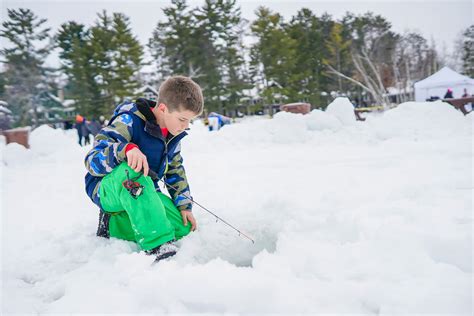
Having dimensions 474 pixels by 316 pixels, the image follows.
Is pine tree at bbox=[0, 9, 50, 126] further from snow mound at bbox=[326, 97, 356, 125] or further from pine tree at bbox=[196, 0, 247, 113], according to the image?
snow mound at bbox=[326, 97, 356, 125]

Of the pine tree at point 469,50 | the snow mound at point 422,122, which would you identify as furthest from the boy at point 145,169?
the pine tree at point 469,50

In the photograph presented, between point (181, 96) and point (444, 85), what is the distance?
69.3 ft

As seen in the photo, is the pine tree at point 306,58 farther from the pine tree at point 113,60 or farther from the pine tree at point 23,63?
the pine tree at point 23,63

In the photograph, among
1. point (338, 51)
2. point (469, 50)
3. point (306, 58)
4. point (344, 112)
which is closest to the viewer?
point (344, 112)

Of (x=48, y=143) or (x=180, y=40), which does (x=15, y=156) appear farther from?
(x=180, y=40)

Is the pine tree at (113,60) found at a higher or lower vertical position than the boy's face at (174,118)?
higher

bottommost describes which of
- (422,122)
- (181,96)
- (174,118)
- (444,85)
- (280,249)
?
(280,249)

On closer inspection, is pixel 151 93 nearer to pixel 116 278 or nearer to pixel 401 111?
pixel 401 111

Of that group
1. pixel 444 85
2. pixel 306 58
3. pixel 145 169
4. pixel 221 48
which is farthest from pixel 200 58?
pixel 145 169

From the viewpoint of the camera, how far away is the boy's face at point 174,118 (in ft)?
6.22

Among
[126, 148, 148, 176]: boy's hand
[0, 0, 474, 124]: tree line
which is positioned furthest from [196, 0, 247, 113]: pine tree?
[126, 148, 148, 176]: boy's hand

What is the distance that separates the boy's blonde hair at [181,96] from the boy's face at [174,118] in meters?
0.02

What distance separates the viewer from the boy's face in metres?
1.89

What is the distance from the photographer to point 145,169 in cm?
163
